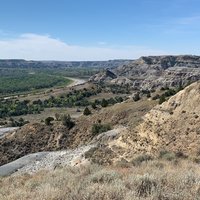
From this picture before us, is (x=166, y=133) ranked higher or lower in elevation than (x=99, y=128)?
higher

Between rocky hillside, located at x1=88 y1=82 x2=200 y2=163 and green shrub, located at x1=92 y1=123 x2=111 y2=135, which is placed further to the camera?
green shrub, located at x1=92 y1=123 x2=111 y2=135

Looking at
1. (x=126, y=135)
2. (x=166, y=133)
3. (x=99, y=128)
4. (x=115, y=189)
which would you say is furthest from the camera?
(x=99, y=128)

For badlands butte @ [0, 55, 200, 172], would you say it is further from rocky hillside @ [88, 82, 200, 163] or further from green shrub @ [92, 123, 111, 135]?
green shrub @ [92, 123, 111, 135]

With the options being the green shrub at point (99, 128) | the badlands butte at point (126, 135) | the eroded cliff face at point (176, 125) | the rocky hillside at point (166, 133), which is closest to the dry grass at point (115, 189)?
the badlands butte at point (126, 135)

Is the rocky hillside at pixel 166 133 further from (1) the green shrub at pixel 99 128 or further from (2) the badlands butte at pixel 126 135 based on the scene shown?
(1) the green shrub at pixel 99 128

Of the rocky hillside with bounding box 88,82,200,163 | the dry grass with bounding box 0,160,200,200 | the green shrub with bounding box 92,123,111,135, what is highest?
the dry grass with bounding box 0,160,200,200

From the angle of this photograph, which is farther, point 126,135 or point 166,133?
point 126,135

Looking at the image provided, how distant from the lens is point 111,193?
7734mm

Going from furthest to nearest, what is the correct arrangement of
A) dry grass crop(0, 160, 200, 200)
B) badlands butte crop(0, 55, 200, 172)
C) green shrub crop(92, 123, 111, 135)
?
1. green shrub crop(92, 123, 111, 135)
2. badlands butte crop(0, 55, 200, 172)
3. dry grass crop(0, 160, 200, 200)

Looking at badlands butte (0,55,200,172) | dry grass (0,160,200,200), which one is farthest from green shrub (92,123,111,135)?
dry grass (0,160,200,200)

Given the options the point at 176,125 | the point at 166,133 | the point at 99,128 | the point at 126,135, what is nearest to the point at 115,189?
the point at 166,133

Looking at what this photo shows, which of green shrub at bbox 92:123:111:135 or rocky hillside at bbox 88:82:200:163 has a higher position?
rocky hillside at bbox 88:82:200:163

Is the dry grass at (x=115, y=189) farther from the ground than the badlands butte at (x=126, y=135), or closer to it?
farther from the ground

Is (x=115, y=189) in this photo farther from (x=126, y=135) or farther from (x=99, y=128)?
(x=99, y=128)
